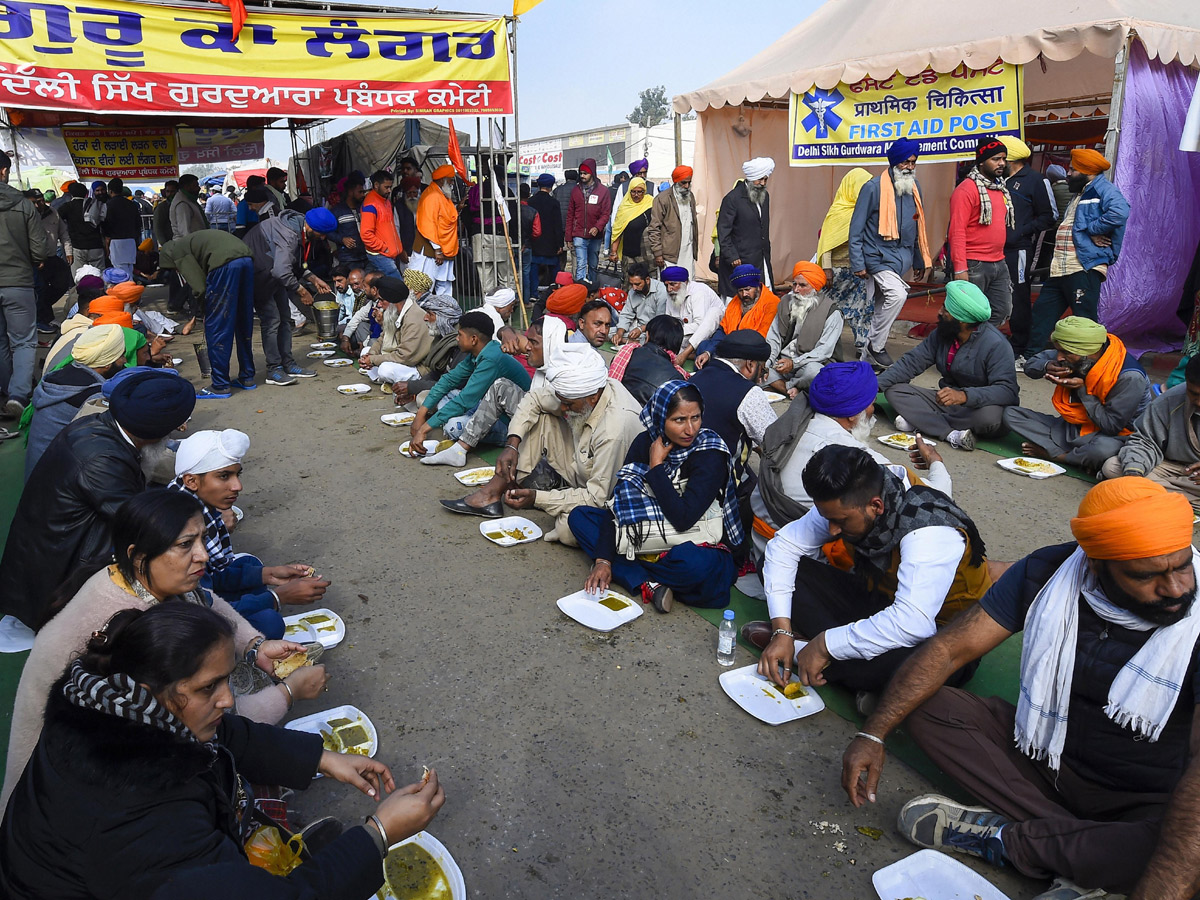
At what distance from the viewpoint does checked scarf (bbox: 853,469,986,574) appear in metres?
2.61

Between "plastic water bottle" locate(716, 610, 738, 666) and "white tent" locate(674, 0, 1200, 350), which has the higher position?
"white tent" locate(674, 0, 1200, 350)

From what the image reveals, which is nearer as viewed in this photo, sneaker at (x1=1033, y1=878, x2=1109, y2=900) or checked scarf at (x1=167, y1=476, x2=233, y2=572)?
sneaker at (x1=1033, y1=878, x2=1109, y2=900)

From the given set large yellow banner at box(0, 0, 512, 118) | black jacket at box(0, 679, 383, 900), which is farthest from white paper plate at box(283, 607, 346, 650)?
large yellow banner at box(0, 0, 512, 118)

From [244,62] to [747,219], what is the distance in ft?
15.8

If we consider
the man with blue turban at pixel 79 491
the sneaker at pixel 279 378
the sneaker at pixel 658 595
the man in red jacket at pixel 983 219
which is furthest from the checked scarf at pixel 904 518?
the sneaker at pixel 279 378

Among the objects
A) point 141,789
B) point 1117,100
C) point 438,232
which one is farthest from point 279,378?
point 1117,100

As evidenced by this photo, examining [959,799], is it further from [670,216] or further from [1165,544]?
[670,216]

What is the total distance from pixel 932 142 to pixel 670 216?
2.91 meters

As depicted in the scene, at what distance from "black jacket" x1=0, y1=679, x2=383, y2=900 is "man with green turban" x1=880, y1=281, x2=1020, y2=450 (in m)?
5.12

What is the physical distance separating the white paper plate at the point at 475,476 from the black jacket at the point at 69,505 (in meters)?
2.14

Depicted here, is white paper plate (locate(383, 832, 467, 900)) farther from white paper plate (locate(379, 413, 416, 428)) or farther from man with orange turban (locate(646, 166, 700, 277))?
man with orange turban (locate(646, 166, 700, 277))

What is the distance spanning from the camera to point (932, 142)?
7.78 metres

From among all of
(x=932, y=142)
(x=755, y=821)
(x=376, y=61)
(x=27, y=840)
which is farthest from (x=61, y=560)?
(x=932, y=142)

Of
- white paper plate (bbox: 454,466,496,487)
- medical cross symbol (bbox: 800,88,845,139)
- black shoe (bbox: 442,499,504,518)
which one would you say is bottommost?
black shoe (bbox: 442,499,504,518)
